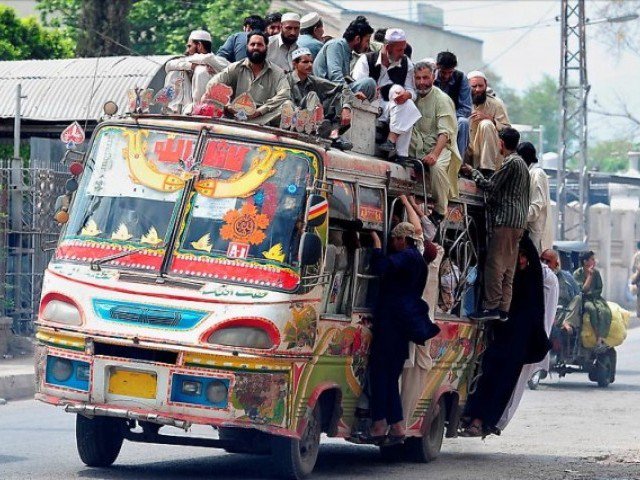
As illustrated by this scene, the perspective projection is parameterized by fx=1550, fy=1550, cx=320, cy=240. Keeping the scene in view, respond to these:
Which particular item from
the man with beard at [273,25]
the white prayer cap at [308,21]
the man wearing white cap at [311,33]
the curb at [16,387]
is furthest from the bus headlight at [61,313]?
the curb at [16,387]

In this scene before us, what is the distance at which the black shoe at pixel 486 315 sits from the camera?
13.0 metres

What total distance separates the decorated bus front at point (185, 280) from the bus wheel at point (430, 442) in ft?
9.03

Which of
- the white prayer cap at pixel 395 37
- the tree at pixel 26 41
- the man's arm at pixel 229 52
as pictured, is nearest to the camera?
the white prayer cap at pixel 395 37

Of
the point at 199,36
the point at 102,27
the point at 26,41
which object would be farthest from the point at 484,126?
the point at 26,41

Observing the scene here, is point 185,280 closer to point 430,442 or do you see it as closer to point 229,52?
point 229,52

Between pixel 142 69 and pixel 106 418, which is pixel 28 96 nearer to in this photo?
pixel 142 69

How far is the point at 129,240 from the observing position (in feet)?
33.1

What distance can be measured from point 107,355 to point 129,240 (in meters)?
0.85

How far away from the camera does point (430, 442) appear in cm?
1261

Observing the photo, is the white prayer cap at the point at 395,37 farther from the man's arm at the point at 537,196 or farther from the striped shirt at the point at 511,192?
the man's arm at the point at 537,196

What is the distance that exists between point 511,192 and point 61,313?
448 centimetres

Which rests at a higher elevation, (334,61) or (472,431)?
(334,61)

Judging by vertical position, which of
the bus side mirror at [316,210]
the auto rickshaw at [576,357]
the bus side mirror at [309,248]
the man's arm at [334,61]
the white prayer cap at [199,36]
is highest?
the white prayer cap at [199,36]

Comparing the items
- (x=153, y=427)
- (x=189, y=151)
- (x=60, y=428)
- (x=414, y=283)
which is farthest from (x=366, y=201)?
(x=60, y=428)
